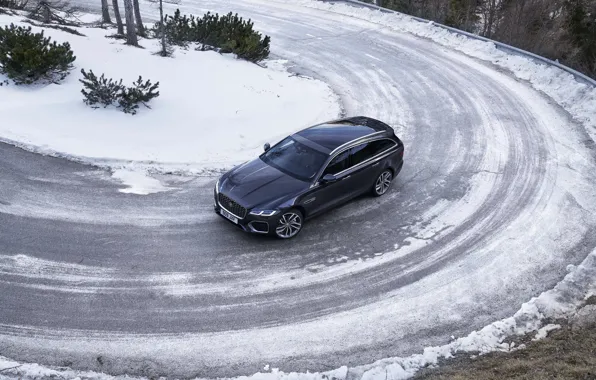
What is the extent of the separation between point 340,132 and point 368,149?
74 centimetres

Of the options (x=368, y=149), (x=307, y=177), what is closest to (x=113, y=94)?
(x=307, y=177)

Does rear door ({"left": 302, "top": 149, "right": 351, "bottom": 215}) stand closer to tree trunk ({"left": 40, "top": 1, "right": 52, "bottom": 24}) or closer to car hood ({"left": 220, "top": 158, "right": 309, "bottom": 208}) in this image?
car hood ({"left": 220, "top": 158, "right": 309, "bottom": 208})

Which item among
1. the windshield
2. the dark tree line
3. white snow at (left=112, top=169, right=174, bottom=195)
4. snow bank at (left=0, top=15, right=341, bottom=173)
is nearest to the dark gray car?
the windshield

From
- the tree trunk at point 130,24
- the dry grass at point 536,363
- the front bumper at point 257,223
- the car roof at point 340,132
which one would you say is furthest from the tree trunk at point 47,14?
the dry grass at point 536,363

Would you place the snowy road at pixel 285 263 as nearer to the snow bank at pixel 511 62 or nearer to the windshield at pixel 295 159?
the windshield at pixel 295 159

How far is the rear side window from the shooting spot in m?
11.7

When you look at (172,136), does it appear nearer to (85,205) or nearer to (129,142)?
(129,142)

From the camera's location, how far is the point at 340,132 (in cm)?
1227

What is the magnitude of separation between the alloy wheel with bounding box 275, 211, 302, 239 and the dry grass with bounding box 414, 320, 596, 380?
12.6ft

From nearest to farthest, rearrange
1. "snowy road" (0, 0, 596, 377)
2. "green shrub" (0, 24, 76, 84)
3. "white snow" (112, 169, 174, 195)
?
"snowy road" (0, 0, 596, 377)
"white snow" (112, 169, 174, 195)
"green shrub" (0, 24, 76, 84)

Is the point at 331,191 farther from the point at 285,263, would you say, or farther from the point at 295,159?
the point at 285,263

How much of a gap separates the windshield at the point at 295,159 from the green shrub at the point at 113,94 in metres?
4.90

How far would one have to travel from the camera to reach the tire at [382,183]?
12.3 metres

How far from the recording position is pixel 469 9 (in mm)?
30422
